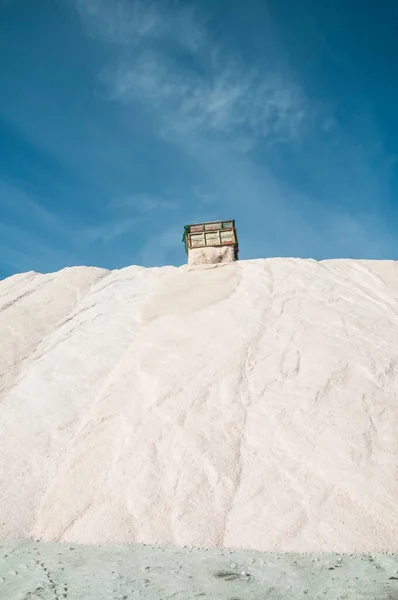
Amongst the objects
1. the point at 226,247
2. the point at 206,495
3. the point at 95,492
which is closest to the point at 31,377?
the point at 95,492

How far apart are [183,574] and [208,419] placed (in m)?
3.42

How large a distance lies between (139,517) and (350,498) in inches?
118

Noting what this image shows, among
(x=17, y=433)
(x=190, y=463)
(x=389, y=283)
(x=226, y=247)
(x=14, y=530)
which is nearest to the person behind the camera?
(x=14, y=530)

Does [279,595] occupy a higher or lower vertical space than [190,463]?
lower

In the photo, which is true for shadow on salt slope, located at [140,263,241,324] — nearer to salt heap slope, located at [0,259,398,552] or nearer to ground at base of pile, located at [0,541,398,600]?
salt heap slope, located at [0,259,398,552]

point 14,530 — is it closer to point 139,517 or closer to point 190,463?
point 139,517

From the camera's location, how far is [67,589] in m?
3.97

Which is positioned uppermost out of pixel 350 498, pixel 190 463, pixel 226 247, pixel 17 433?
pixel 226 247

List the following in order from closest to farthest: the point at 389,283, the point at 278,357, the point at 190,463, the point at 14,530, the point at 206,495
Result: 1. the point at 14,530
2. the point at 206,495
3. the point at 190,463
4. the point at 278,357
5. the point at 389,283

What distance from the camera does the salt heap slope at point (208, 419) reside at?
5.81m

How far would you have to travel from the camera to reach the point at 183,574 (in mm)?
4367

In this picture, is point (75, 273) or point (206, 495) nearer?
point (206, 495)

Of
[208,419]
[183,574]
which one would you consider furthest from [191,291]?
[183,574]

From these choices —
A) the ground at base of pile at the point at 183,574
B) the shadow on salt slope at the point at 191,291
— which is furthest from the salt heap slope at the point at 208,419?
the ground at base of pile at the point at 183,574
